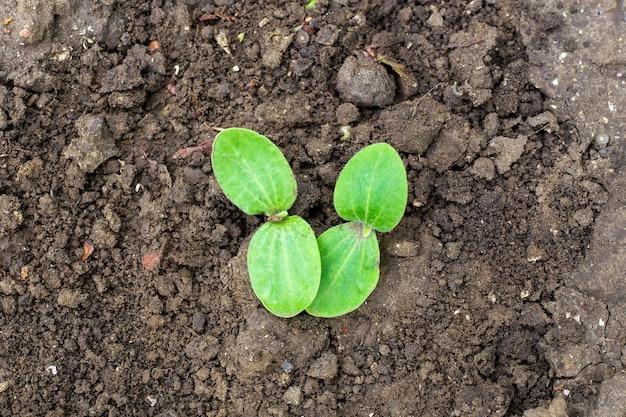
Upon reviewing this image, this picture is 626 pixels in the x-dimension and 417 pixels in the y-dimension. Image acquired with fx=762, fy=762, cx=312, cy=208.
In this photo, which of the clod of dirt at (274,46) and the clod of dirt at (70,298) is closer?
→ the clod of dirt at (70,298)

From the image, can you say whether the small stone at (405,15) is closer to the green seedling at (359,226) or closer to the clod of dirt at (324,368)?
the green seedling at (359,226)

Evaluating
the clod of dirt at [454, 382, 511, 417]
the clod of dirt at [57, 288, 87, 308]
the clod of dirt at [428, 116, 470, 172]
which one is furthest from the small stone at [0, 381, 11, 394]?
the clod of dirt at [428, 116, 470, 172]

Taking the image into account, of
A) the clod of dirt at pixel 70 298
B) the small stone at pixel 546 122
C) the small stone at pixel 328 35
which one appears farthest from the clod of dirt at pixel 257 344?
the small stone at pixel 546 122

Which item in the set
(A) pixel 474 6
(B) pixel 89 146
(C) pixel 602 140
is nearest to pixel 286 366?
(B) pixel 89 146

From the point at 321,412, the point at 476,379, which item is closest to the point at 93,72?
the point at 321,412

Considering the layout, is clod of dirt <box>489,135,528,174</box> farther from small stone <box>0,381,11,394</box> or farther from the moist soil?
small stone <box>0,381,11,394</box>

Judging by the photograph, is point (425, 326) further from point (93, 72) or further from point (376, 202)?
point (93, 72)
